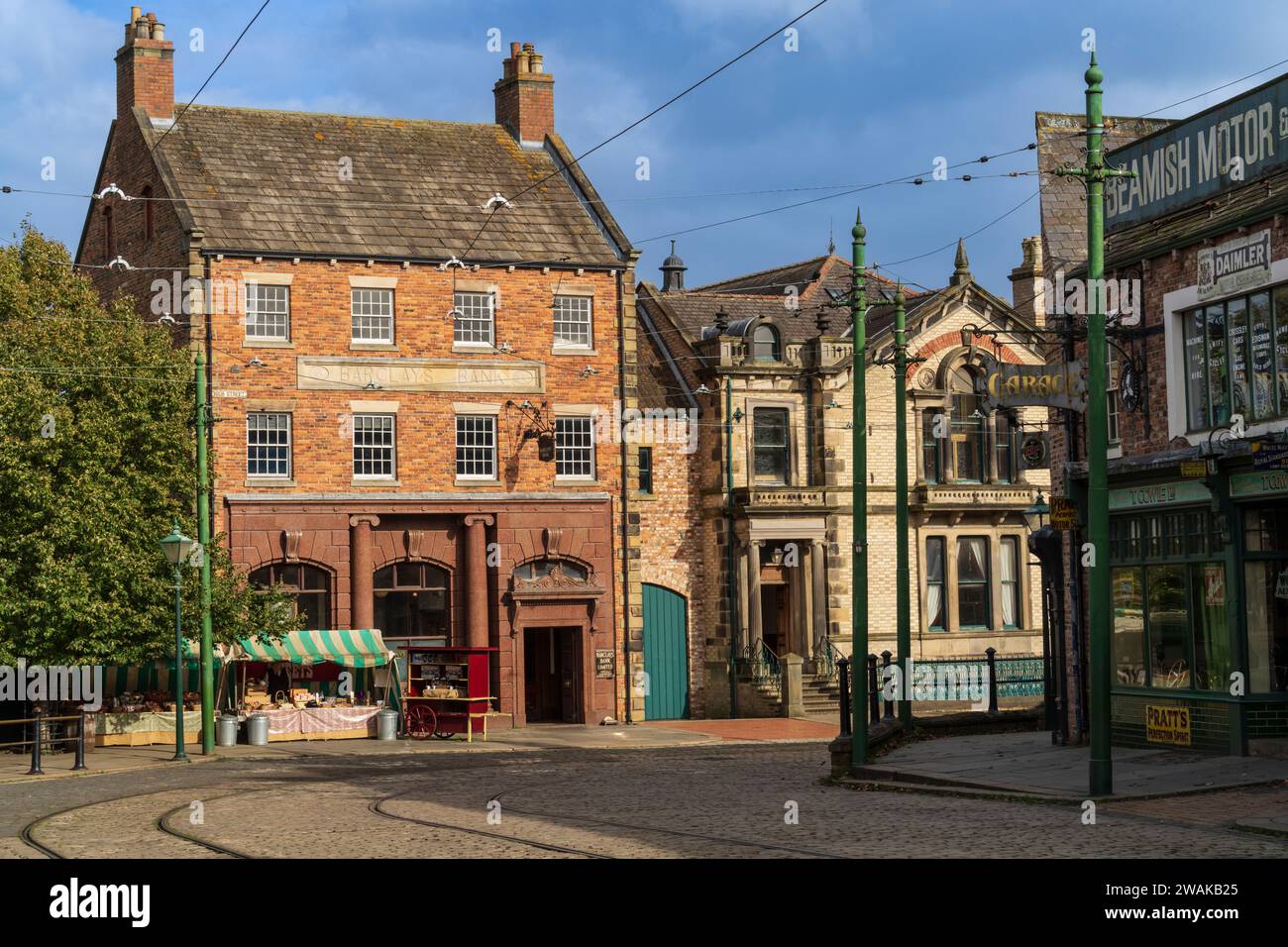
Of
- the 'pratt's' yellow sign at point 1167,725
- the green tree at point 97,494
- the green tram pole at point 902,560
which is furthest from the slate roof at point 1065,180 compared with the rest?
the green tree at point 97,494

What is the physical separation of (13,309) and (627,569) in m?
14.5

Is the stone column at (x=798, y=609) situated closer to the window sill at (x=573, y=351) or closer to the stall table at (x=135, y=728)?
the window sill at (x=573, y=351)

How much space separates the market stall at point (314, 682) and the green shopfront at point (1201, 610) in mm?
16601

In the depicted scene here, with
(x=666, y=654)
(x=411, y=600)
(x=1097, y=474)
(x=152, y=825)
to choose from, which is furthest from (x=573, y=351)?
(x=1097, y=474)

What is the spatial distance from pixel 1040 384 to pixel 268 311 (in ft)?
61.6

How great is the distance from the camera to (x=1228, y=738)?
2189 centimetres

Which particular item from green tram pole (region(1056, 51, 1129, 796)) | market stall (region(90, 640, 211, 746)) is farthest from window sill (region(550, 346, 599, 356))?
green tram pole (region(1056, 51, 1129, 796))

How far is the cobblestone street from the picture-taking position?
51.0 feet

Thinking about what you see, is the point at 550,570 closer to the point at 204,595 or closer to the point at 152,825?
the point at 204,595

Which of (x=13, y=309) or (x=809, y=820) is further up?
(x=13, y=309)

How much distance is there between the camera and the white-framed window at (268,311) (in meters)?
37.0

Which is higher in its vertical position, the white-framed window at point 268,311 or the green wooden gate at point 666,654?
the white-framed window at point 268,311
